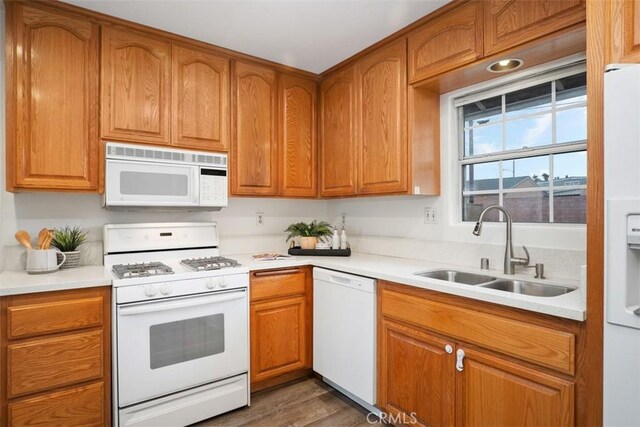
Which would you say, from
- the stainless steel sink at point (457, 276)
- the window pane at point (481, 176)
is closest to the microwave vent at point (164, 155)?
the stainless steel sink at point (457, 276)

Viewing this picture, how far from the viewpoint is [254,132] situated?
106 inches

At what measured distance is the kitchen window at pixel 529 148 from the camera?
72.7 inches

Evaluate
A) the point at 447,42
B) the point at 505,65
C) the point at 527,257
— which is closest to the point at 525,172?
the point at 527,257

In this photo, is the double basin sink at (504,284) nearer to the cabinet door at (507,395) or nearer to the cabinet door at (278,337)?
the cabinet door at (507,395)

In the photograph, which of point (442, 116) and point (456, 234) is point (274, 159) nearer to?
point (442, 116)

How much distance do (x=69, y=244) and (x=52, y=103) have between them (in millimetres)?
825

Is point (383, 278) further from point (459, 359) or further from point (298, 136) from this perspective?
point (298, 136)

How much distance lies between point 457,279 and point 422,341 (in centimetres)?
54

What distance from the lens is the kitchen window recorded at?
1846 millimetres

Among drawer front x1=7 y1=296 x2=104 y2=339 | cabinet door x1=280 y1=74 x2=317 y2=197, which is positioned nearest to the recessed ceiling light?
cabinet door x1=280 y1=74 x2=317 y2=197

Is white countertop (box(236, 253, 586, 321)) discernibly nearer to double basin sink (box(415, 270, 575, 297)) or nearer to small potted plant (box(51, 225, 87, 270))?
double basin sink (box(415, 270, 575, 297))

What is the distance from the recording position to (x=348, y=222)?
321 cm

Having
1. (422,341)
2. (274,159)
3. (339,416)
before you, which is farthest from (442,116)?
(339,416)

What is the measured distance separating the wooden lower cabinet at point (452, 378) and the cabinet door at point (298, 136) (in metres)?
1.24
